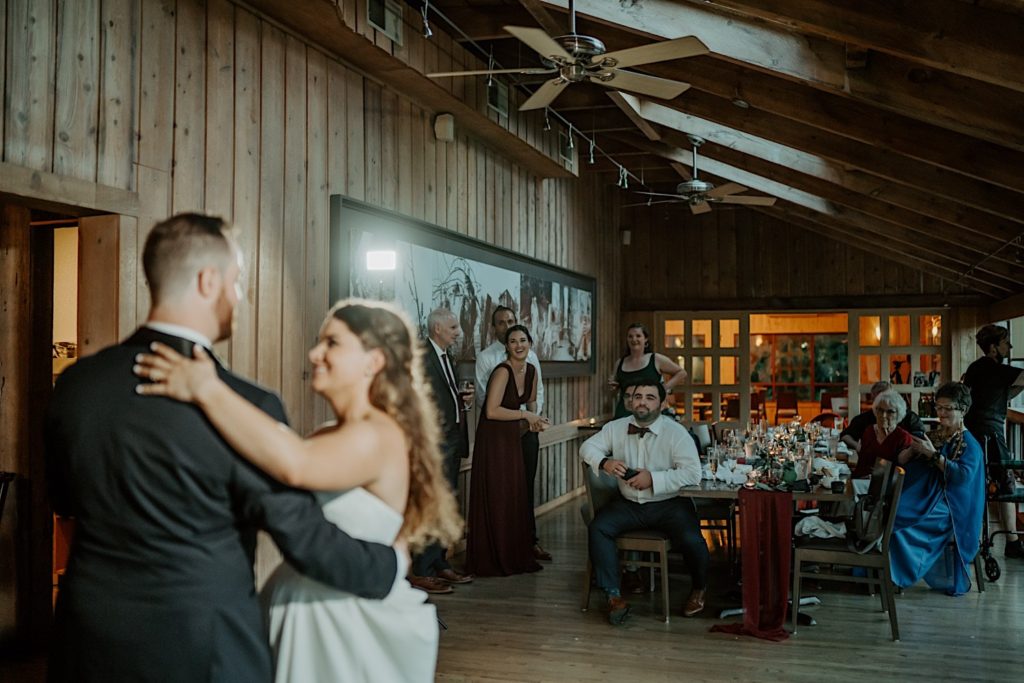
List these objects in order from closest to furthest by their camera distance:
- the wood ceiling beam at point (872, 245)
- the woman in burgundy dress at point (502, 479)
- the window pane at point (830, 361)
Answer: the woman in burgundy dress at point (502, 479) → the wood ceiling beam at point (872, 245) → the window pane at point (830, 361)

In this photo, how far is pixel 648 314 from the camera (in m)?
13.1

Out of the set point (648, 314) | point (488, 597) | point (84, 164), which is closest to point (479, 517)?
point (488, 597)

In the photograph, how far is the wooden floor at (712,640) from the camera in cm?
445

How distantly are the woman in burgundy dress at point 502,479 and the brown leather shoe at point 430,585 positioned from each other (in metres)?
0.55

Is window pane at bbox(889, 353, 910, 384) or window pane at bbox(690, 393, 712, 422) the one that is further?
window pane at bbox(690, 393, 712, 422)

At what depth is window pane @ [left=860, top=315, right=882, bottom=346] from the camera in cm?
1245

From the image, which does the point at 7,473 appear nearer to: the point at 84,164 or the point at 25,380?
the point at 25,380

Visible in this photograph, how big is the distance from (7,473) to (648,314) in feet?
31.8

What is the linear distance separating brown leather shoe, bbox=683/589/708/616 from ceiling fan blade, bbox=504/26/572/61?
3076mm

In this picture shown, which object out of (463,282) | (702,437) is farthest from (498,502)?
(702,437)

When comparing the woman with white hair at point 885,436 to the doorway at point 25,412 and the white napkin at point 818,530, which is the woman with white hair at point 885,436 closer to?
the white napkin at point 818,530

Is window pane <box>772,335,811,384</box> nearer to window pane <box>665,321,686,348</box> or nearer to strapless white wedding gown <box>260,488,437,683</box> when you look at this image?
window pane <box>665,321,686,348</box>

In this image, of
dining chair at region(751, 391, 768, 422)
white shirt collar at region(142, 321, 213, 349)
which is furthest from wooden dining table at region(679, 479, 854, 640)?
dining chair at region(751, 391, 768, 422)

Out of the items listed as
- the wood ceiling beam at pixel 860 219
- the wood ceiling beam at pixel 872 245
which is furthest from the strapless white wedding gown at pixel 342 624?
the wood ceiling beam at pixel 872 245
